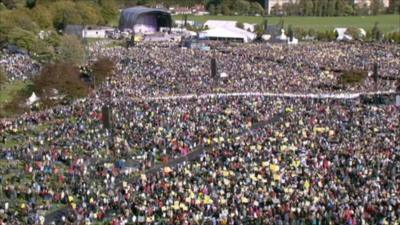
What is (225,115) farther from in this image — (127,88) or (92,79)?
(92,79)

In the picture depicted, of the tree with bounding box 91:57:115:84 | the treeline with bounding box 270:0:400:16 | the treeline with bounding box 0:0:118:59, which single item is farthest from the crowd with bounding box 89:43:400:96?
the treeline with bounding box 270:0:400:16

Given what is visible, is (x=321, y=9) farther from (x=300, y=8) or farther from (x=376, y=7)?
(x=376, y=7)

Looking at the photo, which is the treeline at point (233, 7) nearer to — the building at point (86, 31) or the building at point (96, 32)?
the building at point (96, 32)

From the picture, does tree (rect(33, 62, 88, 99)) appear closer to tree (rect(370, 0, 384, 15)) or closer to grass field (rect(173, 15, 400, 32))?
grass field (rect(173, 15, 400, 32))

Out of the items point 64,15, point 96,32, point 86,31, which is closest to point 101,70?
point 86,31

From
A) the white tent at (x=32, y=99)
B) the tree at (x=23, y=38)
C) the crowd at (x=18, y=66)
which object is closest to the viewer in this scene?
the white tent at (x=32, y=99)

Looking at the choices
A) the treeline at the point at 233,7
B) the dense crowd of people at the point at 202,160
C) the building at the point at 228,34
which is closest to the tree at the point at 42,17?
the building at the point at 228,34
